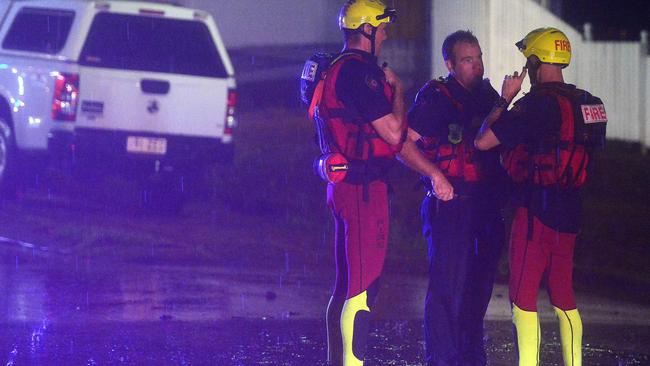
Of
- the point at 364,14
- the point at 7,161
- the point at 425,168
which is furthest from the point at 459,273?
the point at 7,161

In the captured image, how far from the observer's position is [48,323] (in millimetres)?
7699

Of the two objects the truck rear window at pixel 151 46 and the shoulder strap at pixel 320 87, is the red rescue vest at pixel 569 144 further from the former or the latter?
the truck rear window at pixel 151 46

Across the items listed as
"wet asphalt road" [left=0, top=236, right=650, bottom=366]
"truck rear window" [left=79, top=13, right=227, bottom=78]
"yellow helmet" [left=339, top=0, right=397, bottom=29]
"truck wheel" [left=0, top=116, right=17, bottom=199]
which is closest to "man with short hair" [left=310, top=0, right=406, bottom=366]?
"yellow helmet" [left=339, top=0, right=397, bottom=29]

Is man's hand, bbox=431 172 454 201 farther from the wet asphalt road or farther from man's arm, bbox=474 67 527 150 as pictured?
the wet asphalt road

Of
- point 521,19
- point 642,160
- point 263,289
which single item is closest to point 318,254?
point 263,289

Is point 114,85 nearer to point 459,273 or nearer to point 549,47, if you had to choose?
point 459,273

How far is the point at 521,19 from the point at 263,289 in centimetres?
1048

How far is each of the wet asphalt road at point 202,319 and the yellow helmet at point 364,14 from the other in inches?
81.9

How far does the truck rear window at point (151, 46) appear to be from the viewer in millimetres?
12438

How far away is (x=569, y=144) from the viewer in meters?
5.80

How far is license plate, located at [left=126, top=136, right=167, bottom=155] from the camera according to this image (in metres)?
12.5

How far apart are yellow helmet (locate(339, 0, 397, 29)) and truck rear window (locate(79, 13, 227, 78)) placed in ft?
22.5

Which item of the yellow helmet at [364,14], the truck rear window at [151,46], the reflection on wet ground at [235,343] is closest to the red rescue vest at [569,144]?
the yellow helmet at [364,14]

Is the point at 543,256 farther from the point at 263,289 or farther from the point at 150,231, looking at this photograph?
the point at 150,231
